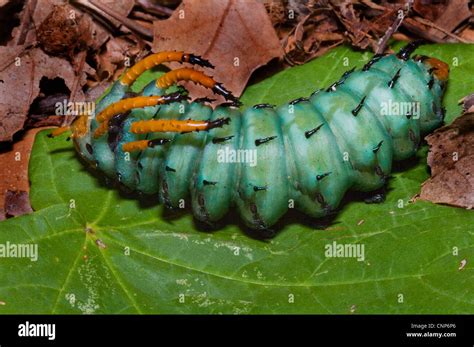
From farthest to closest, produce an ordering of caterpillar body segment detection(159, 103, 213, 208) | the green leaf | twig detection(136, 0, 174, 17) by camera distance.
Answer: twig detection(136, 0, 174, 17) → caterpillar body segment detection(159, 103, 213, 208) → the green leaf

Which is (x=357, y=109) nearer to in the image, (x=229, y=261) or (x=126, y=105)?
(x=229, y=261)

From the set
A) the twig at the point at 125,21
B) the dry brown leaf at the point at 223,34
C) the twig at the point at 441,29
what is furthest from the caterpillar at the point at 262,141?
the twig at the point at 125,21

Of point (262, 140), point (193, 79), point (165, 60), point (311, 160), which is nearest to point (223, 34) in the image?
point (165, 60)

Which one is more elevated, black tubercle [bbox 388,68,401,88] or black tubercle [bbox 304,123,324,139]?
black tubercle [bbox 388,68,401,88]

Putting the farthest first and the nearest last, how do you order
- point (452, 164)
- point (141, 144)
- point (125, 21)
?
point (125, 21) → point (452, 164) → point (141, 144)

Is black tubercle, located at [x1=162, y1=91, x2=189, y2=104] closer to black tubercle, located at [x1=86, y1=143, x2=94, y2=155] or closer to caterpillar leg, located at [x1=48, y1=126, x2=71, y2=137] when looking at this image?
black tubercle, located at [x1=86, y1=143, x2=94, y2=155]

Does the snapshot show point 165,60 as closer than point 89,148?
Yes

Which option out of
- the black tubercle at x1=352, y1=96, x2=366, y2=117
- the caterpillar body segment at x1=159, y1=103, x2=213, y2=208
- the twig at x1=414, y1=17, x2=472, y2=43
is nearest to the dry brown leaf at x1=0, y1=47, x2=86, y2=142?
the caterpillar body segment at x1=159, y1=103, x2=213, y2=208

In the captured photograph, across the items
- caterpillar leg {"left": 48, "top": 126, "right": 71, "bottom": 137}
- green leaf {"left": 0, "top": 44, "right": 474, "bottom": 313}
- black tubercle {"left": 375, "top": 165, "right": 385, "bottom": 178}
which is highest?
caterpillar leg {"left": 48, "top": 126, "right": 71, "bottom": 137}
